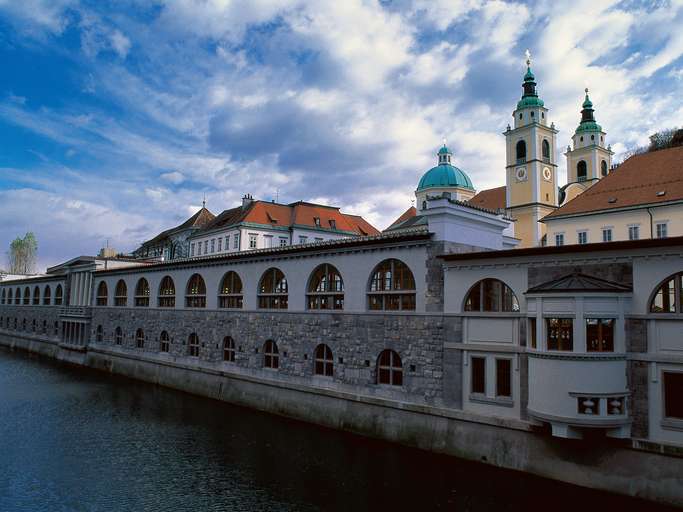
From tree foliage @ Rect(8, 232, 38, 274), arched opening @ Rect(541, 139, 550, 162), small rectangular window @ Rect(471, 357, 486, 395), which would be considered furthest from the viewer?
tree foliage @ Rect(8, 232, 38, 274)

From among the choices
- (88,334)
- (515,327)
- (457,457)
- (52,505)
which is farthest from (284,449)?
(88,334)

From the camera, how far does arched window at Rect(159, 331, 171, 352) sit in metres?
37.8

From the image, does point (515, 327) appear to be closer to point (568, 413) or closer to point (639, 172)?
point (568, 413)

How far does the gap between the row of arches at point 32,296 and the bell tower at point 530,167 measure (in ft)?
180

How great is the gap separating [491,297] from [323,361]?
981 centimetres

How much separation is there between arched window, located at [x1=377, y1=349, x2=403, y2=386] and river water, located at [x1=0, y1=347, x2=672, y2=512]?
2744 millimetres

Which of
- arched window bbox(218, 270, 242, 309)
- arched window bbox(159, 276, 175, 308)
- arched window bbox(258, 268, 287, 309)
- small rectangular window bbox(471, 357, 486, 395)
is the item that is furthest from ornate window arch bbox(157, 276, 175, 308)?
small rectangular window bbox(471, 357, 486, 395)

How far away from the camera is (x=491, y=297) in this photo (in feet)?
65.7

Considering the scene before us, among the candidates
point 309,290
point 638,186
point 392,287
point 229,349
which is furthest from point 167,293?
point 638,186

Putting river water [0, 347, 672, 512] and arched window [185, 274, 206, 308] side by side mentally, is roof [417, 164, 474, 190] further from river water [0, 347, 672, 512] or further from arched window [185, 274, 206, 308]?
river water [0, 347, 672, 512]

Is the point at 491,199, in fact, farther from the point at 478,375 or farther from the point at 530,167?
the point at 478,375

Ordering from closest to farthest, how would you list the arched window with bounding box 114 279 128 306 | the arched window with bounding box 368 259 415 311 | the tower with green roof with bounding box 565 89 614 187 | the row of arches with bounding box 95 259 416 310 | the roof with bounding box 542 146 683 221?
the arched window with bounding box 368 259 415 311 < the row of arches with bounding box 95 259 416 310 < the roof with bounding box 542 146 683 221 < the arched window with bounding box 114 279 128 306 < the tower with green roof with bounding box 565 89 614 187

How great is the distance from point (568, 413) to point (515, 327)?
3675mm

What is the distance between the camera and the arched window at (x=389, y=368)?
22.7 metres
